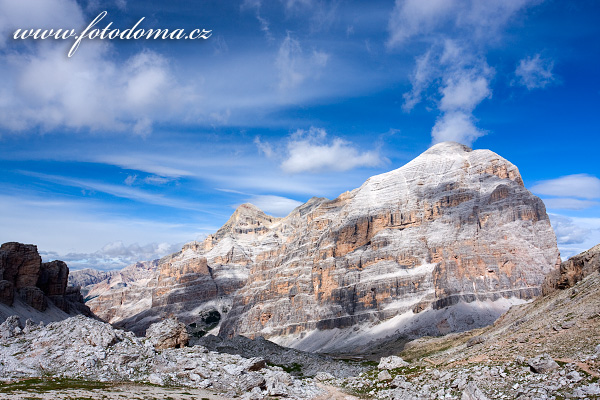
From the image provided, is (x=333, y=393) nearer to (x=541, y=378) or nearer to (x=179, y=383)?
(x=179, y=383)

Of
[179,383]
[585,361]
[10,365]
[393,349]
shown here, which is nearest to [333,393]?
[179,383]

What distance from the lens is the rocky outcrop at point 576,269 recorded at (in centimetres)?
7619

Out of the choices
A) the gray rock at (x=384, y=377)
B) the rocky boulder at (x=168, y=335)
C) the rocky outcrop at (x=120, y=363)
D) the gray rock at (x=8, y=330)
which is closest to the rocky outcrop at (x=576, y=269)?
the gray rock at (x=384, y=377)

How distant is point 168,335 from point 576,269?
66251 mm

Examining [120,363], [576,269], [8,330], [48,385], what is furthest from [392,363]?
[8,330]

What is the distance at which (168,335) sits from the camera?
72438 millimetres

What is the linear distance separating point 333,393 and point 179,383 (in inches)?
808

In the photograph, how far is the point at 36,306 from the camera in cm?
17925

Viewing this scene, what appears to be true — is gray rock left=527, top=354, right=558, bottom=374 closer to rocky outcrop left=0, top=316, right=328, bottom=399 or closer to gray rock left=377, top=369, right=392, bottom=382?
gray rock left=377, top=369, right=392, bottom=382

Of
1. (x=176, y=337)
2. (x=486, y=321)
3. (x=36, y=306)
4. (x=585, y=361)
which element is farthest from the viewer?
(x=486, y=321)

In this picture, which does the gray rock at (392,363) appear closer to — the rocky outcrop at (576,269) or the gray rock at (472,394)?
the rocky outcrop at (576,269)

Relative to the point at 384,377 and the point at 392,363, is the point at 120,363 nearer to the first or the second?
the point at 384,377

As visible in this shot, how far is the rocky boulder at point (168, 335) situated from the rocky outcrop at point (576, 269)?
205 ft

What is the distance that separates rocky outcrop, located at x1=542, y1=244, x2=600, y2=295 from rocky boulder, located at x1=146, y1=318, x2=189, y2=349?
6239 cm
